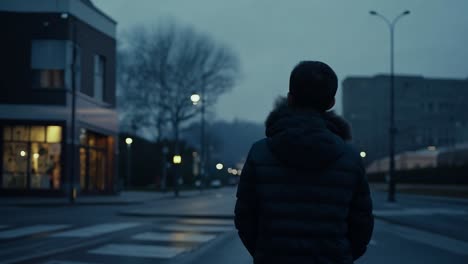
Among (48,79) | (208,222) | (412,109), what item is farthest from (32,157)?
(412,109)

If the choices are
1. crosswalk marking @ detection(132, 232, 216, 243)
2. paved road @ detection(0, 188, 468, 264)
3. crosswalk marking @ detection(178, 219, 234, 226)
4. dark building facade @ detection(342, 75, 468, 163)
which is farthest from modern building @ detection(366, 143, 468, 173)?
crosswalk marking @ detection(132, 232, 216, 243)

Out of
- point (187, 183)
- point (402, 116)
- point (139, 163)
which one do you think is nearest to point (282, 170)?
point (139, 163)

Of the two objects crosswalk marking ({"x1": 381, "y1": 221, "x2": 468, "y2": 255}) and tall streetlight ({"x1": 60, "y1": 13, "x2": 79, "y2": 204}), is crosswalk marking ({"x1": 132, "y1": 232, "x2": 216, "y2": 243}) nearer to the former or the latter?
crosswalk marking ({"x1": 381, "y1": 221, "x2": 468, "y2": 255})

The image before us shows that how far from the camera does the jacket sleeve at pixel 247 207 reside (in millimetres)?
3416

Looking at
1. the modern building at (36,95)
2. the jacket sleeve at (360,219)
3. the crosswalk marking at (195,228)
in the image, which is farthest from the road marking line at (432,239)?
the modern building at (36,95)

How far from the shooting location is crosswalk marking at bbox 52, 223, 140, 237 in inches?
593

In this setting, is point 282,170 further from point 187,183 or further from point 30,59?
point 187,183

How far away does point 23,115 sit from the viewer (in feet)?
121

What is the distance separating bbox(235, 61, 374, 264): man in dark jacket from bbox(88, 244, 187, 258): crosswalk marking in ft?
26.8

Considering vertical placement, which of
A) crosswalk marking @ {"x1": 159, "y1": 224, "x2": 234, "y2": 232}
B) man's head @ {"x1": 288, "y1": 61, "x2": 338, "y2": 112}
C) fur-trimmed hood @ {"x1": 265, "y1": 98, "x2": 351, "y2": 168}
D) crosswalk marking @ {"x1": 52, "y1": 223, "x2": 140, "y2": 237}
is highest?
man's head @ {"x1": 288, "y1": 61, "x2": 338, "y2": 112}

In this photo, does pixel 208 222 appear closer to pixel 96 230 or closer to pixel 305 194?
pixel 96 230

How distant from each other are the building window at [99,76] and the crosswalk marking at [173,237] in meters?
28.4

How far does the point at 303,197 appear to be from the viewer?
3305 mm

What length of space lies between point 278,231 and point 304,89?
739mm
